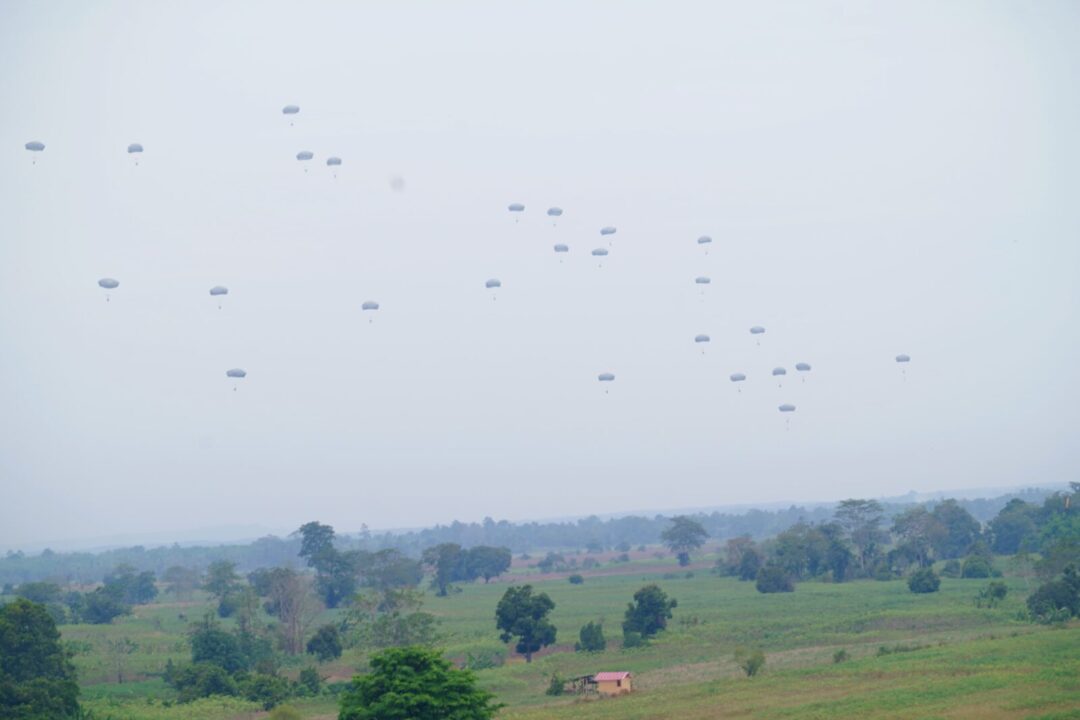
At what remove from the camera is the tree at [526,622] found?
71.2 meters

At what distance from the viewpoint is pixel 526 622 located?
2803 inches

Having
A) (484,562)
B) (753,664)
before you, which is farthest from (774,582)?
(484,562)

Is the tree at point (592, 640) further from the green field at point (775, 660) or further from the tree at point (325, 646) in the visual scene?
the tree at point (325, 646)

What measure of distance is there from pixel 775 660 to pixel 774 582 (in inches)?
1580

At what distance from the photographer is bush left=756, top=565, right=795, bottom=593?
9906cm

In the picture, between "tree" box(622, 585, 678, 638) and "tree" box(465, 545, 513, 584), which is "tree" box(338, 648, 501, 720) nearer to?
"tree" box(622, 585, 678, 638)

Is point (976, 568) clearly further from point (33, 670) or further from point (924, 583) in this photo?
point (33, 670)

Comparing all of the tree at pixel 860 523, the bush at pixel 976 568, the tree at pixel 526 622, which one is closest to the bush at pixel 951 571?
the bush at pixel 976 568

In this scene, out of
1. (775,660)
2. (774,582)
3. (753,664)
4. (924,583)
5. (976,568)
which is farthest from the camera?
(774,582)

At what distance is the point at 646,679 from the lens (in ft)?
189

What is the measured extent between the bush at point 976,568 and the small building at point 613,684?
181ft

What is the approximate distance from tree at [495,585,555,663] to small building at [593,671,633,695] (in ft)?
57.3

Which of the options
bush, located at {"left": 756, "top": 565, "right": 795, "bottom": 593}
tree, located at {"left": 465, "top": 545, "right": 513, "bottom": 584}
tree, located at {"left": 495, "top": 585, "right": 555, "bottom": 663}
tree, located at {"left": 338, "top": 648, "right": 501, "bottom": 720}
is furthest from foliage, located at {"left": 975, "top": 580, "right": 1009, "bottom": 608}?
tree, located at {"left": 465, "top": 545, "right": 513, "bottom": 584}

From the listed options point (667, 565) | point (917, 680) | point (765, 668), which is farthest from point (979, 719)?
point (667, 565)
